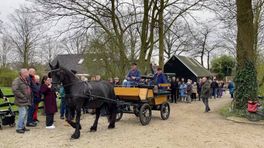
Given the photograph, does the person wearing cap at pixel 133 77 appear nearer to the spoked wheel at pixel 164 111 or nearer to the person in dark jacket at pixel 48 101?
the spoked wheel at pixel 164 111

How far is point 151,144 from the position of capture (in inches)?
347

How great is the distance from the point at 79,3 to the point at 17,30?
1048 inches

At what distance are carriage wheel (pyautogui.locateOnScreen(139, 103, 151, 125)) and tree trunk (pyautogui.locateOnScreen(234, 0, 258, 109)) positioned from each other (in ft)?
15.5

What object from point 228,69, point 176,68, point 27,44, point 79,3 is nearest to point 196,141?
point 79,3

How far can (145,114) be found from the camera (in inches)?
479

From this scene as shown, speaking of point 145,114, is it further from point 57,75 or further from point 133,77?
point 57,75

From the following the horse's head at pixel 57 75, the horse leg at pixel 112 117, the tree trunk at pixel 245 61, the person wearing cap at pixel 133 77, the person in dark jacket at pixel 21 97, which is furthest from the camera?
the tree trunk at pixel 245 61

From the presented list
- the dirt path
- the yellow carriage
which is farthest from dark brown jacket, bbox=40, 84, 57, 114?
the yellow carriage

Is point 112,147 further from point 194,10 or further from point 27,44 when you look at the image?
point 27,44

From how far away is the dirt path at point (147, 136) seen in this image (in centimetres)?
886

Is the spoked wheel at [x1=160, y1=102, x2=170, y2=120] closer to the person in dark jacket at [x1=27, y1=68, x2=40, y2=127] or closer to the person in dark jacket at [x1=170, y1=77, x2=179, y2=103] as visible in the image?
the person in dark jacket at [x1=27, y1=68, x2=40, y2=127]

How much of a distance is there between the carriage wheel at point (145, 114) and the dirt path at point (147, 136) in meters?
0.25

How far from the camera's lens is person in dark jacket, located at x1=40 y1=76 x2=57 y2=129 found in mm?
11336

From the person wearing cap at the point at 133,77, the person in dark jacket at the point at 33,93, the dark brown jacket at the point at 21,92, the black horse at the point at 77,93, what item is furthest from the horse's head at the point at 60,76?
the person wearing cap at the point at 133,77
